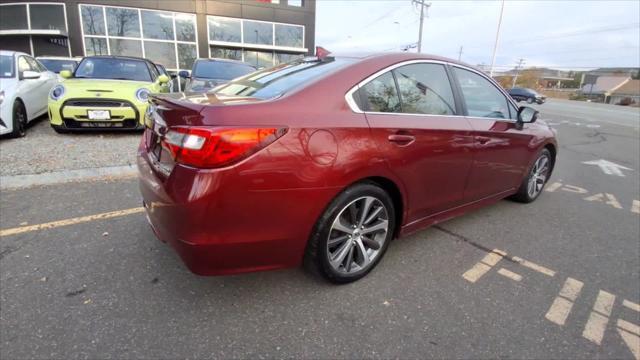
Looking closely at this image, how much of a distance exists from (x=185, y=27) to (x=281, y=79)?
1877 cm

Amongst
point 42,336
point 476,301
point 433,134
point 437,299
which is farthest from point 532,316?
point 42,336

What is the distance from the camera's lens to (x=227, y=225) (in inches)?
76.9

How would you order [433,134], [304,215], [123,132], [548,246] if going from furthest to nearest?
[123,132] < [548,246] < [433,134] < [304,215]

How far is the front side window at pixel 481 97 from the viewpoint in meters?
3.19

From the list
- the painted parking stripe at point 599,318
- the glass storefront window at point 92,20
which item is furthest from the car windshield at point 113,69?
the glass storefront window at point 92,20

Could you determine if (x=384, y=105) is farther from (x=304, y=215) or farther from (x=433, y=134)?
(x=304, y=215)

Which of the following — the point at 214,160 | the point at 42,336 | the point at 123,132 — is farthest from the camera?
the point at 123,132

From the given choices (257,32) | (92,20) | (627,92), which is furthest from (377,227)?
(627,92)

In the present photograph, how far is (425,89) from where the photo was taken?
285 cm

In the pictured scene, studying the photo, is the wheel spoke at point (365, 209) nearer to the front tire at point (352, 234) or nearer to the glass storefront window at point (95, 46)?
the front tire at point (352, 234)

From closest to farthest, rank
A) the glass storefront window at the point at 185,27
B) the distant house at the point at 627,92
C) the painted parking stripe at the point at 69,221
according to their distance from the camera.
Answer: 1. the painted parking stripe at the point at 69,221
2. the glass storefront window at the point at 185,27
3. the distant house at the point at 627,92

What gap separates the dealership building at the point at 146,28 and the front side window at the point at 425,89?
18.6 meters

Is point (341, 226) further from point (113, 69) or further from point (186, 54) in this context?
point (186, 54)

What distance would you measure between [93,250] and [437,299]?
2.61 m
